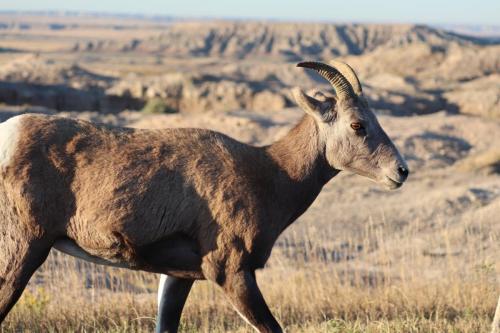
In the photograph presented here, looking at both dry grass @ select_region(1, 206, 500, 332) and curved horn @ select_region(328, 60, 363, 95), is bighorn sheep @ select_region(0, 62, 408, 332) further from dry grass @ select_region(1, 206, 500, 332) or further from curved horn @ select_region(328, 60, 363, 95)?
dry grass @ select_region(1, 206, 500, 332)

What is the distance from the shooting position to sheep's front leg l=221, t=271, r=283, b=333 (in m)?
5.11

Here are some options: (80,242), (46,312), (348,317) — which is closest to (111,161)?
(80,242)

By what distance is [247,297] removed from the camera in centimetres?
512

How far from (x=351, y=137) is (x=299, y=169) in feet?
1.33

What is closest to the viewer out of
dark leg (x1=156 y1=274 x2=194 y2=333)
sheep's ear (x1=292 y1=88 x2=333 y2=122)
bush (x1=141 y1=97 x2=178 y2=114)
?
sheep's ear (x1=292 y1=88 x2=333 y2=122)

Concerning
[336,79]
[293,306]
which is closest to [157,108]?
[293,306]

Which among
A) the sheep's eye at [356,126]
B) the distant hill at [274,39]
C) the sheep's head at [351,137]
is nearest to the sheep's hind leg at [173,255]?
the sheep's head at [351,137]

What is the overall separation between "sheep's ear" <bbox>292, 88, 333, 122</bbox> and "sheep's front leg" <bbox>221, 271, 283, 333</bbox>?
1.15m

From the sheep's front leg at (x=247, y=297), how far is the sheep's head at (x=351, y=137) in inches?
41.4

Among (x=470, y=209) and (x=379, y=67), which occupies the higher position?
(x=379, y=67)

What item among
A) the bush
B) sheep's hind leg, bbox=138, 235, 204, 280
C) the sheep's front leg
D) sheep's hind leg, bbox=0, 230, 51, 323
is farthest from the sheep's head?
Result: the bush

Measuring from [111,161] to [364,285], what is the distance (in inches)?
236

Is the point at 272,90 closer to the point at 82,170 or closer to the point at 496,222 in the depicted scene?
the point at 496,222

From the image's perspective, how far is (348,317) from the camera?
808 centimetres
